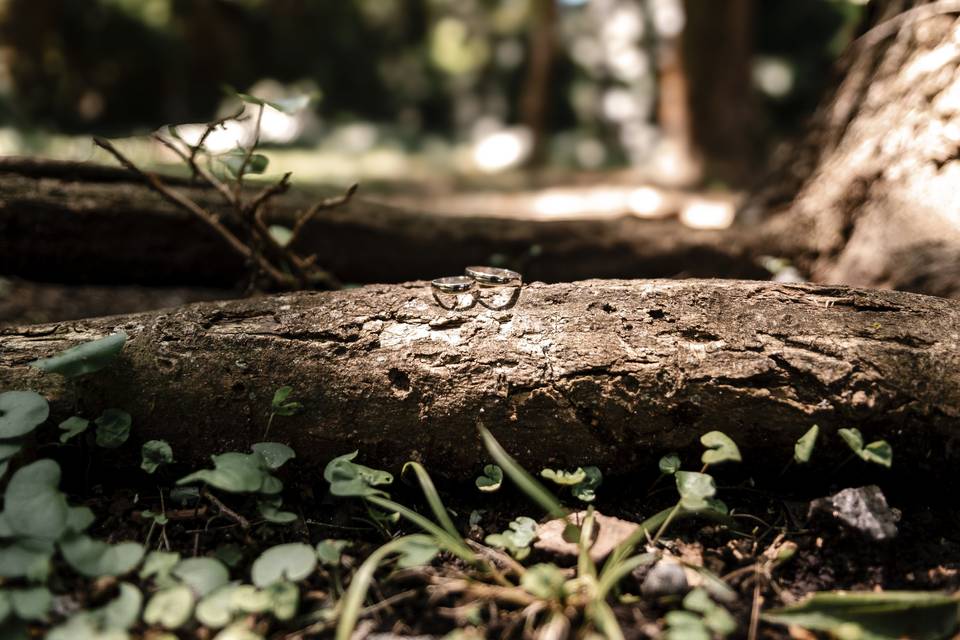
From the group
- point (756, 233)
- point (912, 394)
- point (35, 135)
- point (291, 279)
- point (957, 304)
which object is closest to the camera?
point (912, 394)

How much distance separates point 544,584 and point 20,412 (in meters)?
1.06

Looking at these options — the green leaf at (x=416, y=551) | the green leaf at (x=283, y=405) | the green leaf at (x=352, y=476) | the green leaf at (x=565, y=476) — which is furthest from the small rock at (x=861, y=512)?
the green leaf at (x=283, y=405)

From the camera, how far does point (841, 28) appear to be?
1207cm

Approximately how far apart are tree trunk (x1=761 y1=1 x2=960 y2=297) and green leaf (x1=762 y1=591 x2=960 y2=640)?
112cm

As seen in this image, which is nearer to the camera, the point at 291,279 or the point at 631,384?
the point at 631,384

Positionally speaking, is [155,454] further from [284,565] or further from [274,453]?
[284,565]

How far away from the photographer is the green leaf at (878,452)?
4.05ft

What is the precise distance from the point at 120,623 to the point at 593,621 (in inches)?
29.8

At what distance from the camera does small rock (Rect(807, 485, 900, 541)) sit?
123cm

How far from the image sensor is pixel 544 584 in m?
1.08

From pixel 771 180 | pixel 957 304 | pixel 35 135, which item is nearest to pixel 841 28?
pixel 771 180

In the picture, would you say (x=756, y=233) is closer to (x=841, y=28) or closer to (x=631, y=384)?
(x=631, y=384)

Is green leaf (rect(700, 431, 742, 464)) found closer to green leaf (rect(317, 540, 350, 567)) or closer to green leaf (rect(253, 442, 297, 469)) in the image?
green leaf (rect(317, 540, 350, 567))

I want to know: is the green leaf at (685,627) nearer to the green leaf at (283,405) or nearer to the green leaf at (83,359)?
the green leaf at (283,405)
